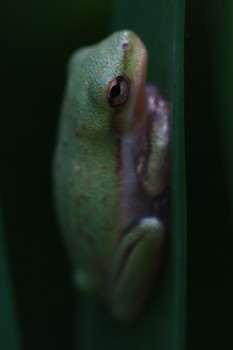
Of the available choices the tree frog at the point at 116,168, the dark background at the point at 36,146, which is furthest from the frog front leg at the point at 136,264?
the dark background at the point at 36,146

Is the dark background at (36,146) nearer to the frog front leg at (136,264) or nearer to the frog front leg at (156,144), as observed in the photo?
the frog front leg at (136,264)

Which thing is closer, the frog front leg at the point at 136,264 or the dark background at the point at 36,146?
the frog front leg at the point at 136,264

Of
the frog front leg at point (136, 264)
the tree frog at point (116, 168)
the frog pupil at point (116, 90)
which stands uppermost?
the frog pupil at point (116, 90)

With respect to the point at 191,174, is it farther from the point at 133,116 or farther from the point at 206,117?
the point at 133,116

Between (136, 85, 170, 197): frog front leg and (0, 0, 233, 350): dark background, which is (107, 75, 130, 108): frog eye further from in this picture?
(0, 0, 233, 350): dark background

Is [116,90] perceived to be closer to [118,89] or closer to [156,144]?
[118,89]

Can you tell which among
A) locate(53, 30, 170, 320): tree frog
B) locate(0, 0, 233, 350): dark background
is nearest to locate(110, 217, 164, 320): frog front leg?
locate(53, 30, 170, 320): tree frog

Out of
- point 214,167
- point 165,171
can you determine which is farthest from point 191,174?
point 165,171

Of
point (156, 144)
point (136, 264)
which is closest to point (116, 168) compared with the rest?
point (156, 144)
